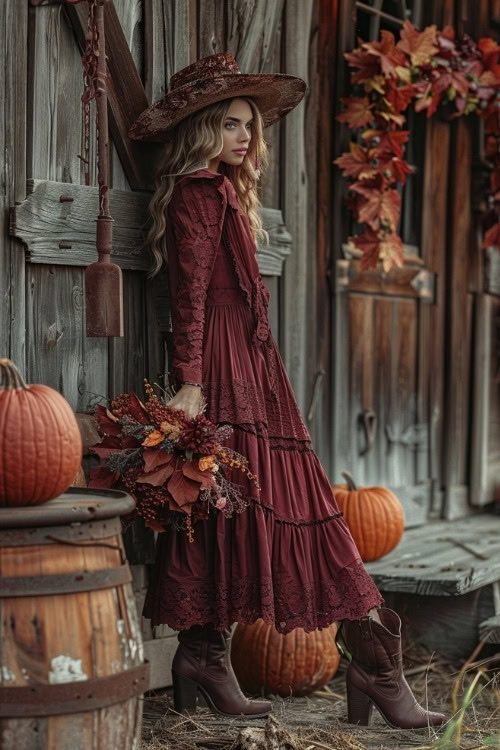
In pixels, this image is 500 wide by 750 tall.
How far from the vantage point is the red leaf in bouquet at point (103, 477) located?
3844mm

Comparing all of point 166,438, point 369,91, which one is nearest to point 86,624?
point 166,438

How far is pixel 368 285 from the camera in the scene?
6.32 meters

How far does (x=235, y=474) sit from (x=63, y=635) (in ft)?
4.21

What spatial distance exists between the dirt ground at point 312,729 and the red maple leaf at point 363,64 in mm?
2832

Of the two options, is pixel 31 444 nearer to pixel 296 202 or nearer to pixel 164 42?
pixel 164 42

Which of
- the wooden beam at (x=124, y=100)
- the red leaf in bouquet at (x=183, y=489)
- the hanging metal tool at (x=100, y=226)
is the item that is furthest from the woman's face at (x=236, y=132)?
the red leaf in bouquet at (x=183, y=489)

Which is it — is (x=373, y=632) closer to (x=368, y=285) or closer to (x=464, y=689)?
(x=464, y=689)

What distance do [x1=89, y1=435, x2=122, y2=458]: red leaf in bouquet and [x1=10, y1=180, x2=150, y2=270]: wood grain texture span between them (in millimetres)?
656

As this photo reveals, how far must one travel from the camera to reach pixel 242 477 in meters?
4.07

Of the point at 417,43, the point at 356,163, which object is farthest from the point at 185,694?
the point at 417,43

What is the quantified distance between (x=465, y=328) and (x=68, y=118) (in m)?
3.82

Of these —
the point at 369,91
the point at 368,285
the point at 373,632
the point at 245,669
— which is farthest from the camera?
the point at 368,285

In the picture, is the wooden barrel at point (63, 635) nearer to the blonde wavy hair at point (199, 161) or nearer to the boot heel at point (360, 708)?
the boot heel at point (360, 708)

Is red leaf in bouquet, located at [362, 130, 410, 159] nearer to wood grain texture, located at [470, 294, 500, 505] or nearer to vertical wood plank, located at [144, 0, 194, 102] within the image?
vertical wood plank, located at [144, 0, 194, 102]
